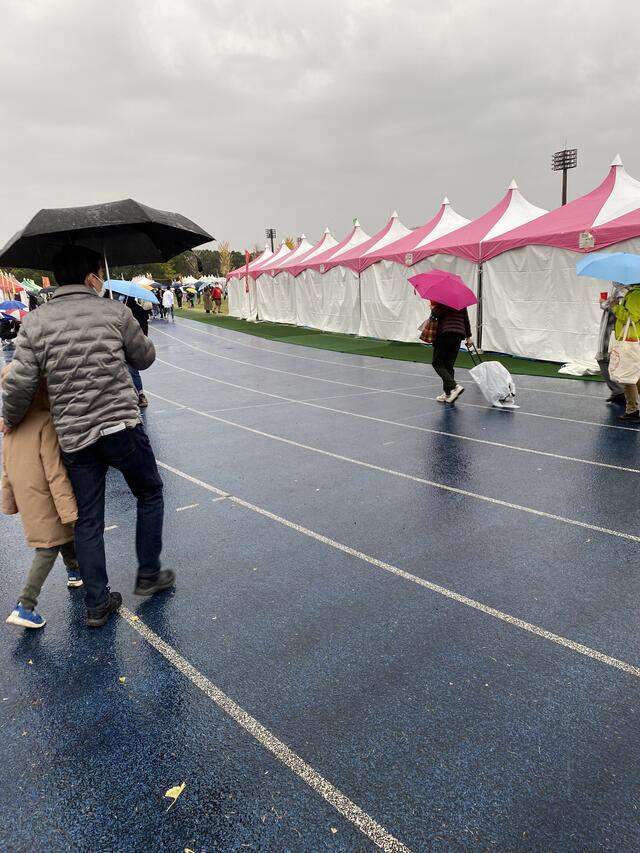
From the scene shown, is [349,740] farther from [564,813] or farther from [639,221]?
[639,221]

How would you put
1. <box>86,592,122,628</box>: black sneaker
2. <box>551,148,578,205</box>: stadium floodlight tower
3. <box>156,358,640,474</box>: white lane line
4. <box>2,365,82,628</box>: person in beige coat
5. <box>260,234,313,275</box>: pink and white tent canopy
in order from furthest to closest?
<box>551,148,578,205</box>: stadium floodlight tower → <box>260,234,313,275</box>: pink and white tent canopy → <box>156,358,640,474</box>: white lane line → <box>86,592,122,628</box>: black sneaker → <box>2,365,82,628</box>: person in beige coat

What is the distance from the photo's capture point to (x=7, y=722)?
274cm

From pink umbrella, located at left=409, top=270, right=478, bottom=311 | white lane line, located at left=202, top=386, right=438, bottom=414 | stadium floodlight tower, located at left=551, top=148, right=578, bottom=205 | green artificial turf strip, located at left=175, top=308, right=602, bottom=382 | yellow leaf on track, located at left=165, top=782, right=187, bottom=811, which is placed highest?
stadium floodlight tower, located at left=551, top=148, right=578, bottom=205

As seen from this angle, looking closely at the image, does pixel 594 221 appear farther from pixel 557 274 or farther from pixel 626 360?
pixel 626 360

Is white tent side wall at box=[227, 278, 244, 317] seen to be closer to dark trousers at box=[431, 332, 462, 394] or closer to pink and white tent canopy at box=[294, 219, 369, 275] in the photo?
pink and white tent canopy at box=[294, 219, 369, 275]

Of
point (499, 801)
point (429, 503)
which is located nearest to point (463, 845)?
point (499, 801)

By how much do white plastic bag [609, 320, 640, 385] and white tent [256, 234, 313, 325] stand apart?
2068cm

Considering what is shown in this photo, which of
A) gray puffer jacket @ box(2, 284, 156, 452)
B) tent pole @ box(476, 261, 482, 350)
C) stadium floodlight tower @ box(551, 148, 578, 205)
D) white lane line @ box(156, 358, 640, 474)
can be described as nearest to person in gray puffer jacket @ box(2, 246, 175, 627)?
gray puffer jacket @ box(2, 284, 156, 452)

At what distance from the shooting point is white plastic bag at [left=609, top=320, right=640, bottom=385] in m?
7.86

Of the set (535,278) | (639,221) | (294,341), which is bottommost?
(294,341)

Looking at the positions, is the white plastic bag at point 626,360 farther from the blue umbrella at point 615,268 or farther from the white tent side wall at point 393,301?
the white tent side wall at point 393,301

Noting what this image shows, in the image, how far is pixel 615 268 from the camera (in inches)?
300

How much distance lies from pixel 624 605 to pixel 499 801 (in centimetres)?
176

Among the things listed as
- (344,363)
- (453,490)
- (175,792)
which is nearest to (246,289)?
(344,363)
